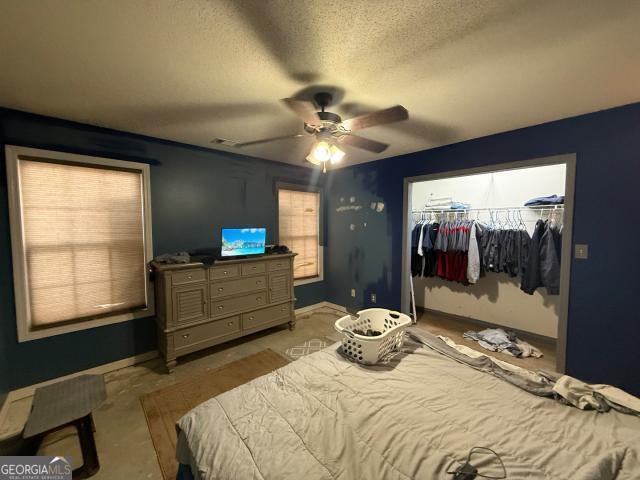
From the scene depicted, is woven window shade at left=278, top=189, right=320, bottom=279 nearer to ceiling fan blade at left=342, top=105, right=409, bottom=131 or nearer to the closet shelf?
the closet shelf

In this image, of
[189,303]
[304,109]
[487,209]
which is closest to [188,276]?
[189,303]

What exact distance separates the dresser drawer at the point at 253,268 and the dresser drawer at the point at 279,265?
0.07 meters

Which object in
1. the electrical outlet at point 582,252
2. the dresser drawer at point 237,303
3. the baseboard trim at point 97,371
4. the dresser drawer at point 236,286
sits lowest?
the baseboard trim at point 97,371

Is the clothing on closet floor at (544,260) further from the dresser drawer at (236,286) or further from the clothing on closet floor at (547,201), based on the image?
the dresser drawer at (236,286)

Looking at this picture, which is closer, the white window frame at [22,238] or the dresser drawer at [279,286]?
the white window frame at [22,238]

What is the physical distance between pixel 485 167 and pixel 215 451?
10.3 ft

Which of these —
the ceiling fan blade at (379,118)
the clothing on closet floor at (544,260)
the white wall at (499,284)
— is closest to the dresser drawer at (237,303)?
the ceiling fan blade at (379,118)

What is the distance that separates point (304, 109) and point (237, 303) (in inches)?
88.9

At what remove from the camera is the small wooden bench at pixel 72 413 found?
1451mm

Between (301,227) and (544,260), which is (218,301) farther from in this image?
(544,260)

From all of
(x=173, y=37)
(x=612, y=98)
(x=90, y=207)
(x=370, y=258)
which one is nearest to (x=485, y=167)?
(x=612, y=98)

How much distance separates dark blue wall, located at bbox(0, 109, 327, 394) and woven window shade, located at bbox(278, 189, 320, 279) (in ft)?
0.76

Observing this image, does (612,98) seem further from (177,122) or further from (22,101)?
(22,101)

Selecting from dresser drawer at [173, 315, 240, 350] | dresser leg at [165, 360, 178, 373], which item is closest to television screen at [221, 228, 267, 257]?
dresser drawer at [173, 315, 240, 350]
